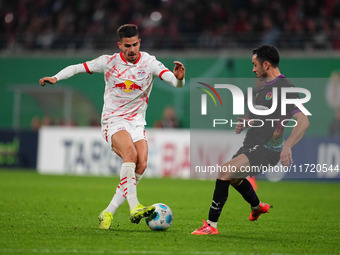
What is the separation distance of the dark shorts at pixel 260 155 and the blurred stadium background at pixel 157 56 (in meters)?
10.7

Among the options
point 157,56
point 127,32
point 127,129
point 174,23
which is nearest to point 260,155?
point 127,129

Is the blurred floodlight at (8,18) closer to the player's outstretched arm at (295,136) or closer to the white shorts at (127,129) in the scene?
the white shorts at (127,129)

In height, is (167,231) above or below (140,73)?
below

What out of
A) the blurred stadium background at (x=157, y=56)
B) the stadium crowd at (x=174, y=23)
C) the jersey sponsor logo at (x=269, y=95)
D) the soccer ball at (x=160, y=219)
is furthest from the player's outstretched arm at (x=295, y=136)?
the stadium crowd at (x=174, y=23)

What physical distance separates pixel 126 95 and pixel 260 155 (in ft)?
5.95

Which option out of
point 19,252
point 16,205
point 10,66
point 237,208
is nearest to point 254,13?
point 10,66

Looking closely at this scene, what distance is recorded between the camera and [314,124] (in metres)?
20.0

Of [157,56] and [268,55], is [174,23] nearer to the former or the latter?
[157,56]

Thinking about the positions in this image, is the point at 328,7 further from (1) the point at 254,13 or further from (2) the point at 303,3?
(1) the point at 254,13

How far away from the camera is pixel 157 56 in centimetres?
2283

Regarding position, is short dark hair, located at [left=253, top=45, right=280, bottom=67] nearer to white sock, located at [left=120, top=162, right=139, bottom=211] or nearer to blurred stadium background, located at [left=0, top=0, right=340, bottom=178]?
white sock, located at [left=120, top=162, right=139, bottom=211]

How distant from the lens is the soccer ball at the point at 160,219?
7.50 meters

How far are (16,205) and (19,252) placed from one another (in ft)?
16.3

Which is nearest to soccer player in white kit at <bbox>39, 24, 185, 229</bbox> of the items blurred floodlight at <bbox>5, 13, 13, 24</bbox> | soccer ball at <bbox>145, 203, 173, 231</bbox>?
soccer ball at <bbox>145, 203, 173, 231</bbox>
